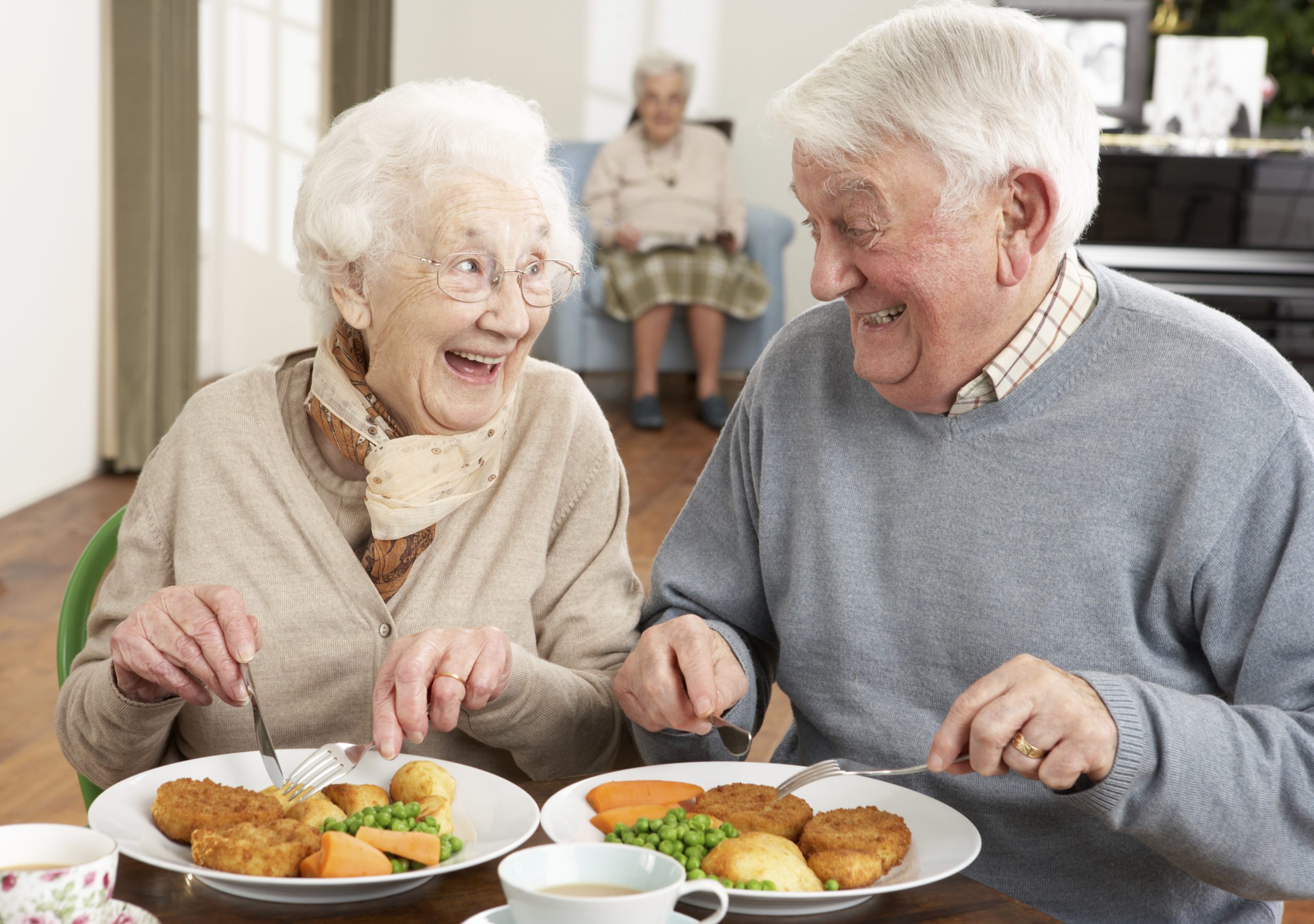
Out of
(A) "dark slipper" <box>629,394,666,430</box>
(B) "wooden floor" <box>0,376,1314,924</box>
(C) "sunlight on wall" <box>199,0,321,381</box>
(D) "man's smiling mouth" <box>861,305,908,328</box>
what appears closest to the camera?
(D) "man's smiling mouth" <box>861,305,908,328</box>

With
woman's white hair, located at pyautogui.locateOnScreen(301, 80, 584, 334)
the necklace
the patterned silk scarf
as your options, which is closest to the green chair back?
the patterned silk scarf

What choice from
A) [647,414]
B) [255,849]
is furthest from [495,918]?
[647,414]

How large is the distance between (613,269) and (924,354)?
5.05 m

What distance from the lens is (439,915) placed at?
0.85 metres

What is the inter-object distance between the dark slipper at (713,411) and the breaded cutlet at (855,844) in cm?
504

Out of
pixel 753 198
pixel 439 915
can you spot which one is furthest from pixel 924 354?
pixel 753 198

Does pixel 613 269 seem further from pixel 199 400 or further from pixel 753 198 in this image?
pixel 199 400

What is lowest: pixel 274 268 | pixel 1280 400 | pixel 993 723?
pixel 274 268

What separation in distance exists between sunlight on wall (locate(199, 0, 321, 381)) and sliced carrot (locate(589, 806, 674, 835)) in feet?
16.8

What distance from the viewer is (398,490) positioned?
51.8 inches

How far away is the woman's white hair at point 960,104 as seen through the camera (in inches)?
43.8

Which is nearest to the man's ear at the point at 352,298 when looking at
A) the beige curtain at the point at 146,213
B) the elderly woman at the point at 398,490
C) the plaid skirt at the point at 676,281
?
the elderly woman at the point at 398,490

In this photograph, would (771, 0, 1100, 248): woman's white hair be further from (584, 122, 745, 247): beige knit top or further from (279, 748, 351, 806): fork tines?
(584, 122, 745, 247): beige knit top

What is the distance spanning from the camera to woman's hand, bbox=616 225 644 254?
6121mm
